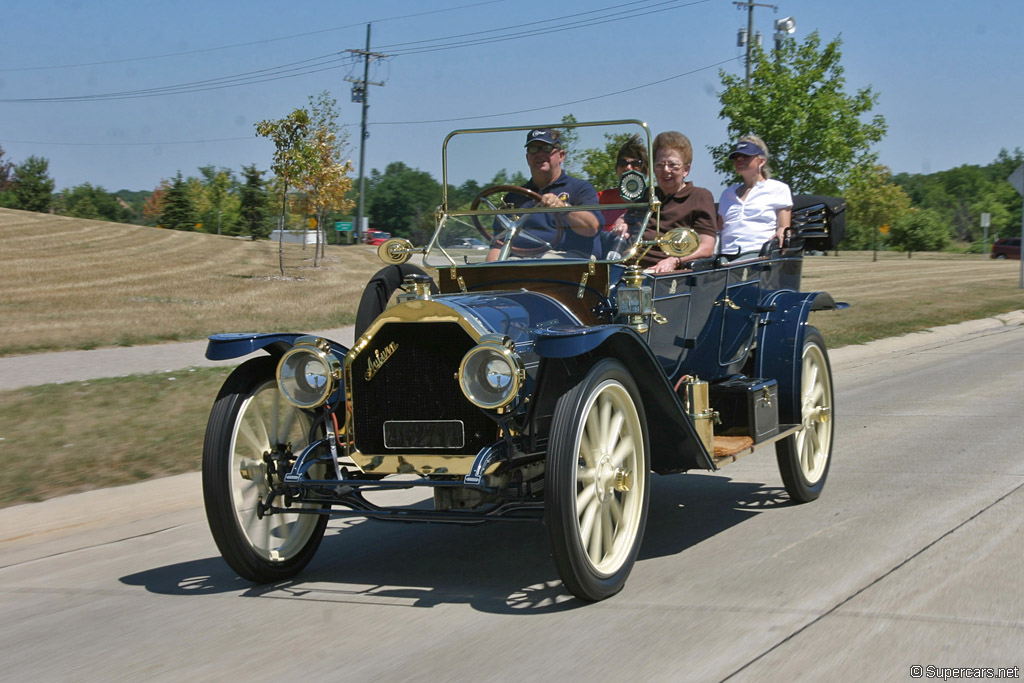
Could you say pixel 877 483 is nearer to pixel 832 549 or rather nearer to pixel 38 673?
pixel 832 549

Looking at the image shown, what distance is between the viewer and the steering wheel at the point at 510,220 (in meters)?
5.47

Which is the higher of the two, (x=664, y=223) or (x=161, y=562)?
(x=664, y=223)

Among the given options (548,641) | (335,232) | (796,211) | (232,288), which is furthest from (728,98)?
(335,232)

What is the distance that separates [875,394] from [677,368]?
5.90 m

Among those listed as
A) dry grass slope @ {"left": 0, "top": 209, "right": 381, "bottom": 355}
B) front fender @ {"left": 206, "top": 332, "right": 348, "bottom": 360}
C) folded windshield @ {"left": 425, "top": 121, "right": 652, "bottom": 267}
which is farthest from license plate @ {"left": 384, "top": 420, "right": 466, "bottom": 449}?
dry grass slope @ {"left": 0, "top": 209, "right": 381, "bottom": 355}

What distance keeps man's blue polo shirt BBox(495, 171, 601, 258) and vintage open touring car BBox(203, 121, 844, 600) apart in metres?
0.02

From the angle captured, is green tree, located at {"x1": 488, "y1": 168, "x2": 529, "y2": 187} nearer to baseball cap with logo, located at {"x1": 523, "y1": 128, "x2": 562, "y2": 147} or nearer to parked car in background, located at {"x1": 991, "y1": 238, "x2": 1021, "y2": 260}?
baseball cap with logo, located at {"x1": 523, "y1": 128, "x2": 562, "y2": 147}

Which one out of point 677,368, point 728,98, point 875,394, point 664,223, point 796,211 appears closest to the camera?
point 677,368

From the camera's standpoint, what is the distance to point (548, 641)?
393 cm

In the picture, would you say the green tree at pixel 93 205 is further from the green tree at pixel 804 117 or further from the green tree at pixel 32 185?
the green tree at pixel 804 117

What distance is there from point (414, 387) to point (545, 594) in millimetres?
1037

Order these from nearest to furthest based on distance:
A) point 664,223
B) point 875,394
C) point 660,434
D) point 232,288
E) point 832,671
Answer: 1. point 832,671
2. point 660,434
3. point 664,223
4. point 875,394
5. point 232,288

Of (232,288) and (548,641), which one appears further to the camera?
(232,288)

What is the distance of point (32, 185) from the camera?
2311 inches
